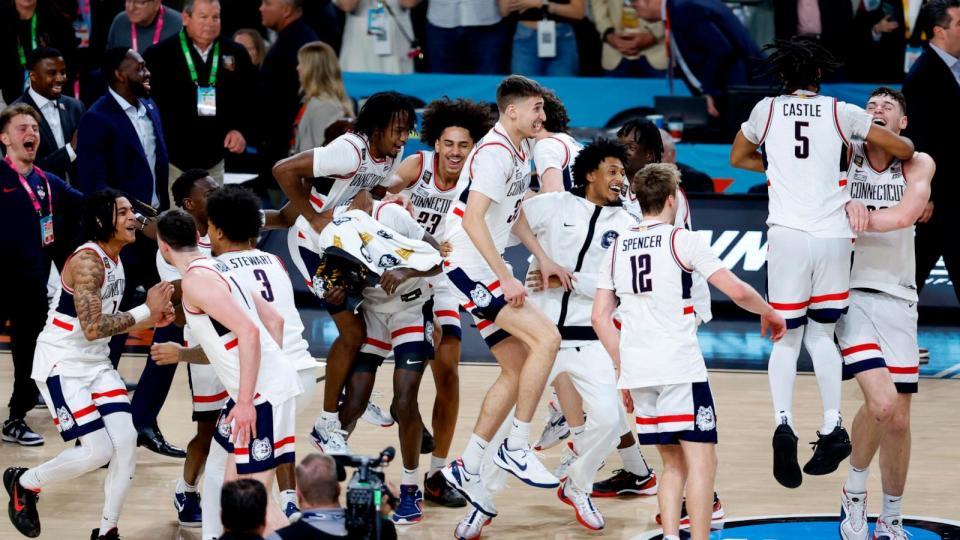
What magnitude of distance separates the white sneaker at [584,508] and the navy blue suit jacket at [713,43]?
594 centimetres

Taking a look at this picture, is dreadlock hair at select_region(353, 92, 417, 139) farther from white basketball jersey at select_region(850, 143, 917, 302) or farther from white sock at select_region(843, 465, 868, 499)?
white sock at select_region(843, 465, 868, 499)

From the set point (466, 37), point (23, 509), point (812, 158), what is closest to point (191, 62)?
point (466, 37)

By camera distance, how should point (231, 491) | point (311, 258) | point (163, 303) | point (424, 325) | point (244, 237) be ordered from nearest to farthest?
point (231, 491), point (244, 237), point (163, 303), point (424, 325), point (311, 258)

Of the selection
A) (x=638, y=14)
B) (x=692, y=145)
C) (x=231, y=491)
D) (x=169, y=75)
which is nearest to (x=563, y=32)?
(x=638, y=14)

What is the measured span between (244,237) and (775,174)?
2411mm

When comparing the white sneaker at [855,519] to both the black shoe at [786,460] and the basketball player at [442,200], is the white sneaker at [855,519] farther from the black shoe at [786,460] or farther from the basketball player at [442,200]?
the basketball player at [442,200]

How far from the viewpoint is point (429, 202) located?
24.1 ft

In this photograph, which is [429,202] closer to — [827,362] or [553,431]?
[553,431]

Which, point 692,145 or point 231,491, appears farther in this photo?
point 692,145

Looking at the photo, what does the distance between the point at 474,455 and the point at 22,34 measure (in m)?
6.56

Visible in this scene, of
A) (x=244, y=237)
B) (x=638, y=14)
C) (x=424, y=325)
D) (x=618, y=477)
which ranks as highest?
(x=638, y=14)

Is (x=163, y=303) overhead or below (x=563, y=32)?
below

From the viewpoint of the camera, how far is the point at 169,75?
987 centimetres

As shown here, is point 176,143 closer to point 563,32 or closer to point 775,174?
point 563,32
